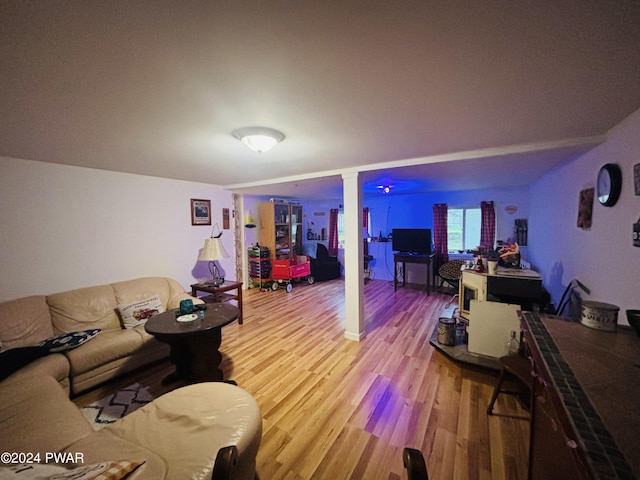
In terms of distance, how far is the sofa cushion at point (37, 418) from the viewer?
1.22 metres

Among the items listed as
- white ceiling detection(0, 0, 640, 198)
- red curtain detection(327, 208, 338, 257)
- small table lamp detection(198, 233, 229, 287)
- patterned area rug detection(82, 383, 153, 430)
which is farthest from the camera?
red curtain detection(327, 208, 338, 257)

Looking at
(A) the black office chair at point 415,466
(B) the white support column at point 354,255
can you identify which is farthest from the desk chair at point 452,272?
(A) the black office chair at point 415,466

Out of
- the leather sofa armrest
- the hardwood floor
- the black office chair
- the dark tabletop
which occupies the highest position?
the black office chair

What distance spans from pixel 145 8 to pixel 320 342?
3128 millimetres

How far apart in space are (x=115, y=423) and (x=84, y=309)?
6.28 ft

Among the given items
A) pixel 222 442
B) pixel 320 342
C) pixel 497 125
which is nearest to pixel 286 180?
pixel 320 342

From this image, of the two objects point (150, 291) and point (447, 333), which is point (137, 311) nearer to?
point (150, 291)

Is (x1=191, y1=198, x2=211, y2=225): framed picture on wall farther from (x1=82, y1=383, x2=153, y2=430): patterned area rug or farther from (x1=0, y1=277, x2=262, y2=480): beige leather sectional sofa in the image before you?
(x1=82, y1=383, x2=153, y2=430): patterned area rug

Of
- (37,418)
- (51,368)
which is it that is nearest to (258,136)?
(37,418)

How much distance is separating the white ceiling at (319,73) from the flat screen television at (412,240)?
3.17 meters

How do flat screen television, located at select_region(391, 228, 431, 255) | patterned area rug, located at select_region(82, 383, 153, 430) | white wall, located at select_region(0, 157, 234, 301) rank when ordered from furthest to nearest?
flat screen television, located at select_region(391, 228, 431, 255)
white wall, located at select_region(0, 157, 234, 301)
patterned area rug, located at select_region(82, 383, 153, 430)

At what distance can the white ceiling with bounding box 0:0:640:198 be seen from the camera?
31.4 inches

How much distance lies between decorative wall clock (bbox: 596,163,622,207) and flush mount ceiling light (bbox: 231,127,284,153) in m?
2.38

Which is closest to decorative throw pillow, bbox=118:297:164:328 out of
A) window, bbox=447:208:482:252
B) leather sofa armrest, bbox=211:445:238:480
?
leather sofa armrest, bbox=211:445:238:480
